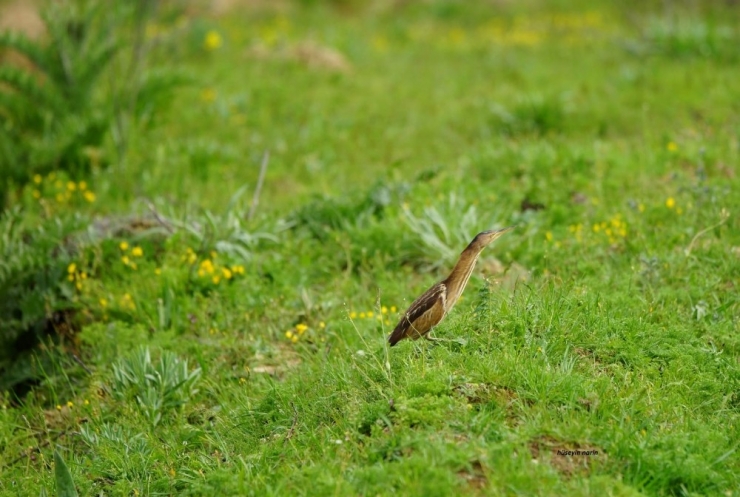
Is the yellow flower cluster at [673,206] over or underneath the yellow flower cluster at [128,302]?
over

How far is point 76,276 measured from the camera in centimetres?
671

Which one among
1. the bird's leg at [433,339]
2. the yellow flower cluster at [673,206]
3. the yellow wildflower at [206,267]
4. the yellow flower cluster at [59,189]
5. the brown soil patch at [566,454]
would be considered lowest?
the yellow flower cluster at [59,189]

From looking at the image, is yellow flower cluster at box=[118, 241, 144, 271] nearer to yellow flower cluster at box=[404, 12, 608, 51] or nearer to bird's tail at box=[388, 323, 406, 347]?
bird's tail at box=[388, 323, 406, 347]

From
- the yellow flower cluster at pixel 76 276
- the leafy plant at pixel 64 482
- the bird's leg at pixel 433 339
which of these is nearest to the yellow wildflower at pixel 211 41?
the yellow flower cluster at pixel 76 276

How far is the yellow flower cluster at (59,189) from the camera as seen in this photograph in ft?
27.4

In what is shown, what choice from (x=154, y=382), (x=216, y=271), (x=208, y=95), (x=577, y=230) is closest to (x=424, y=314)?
(x=154, y=382)

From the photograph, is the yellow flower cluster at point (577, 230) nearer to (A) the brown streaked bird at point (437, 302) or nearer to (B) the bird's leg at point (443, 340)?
(A) the brown streaked bird at point (437, 302)

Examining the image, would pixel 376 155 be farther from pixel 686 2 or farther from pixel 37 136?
pixel 686 2

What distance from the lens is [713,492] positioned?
12.9ft

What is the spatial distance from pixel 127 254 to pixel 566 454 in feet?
13.4

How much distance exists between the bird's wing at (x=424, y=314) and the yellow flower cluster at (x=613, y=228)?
7.26 feet

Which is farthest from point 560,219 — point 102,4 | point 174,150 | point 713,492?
point 102,4

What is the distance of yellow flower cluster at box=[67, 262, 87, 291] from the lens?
665cm

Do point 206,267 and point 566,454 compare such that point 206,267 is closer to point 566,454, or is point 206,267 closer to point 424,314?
point 424,314
